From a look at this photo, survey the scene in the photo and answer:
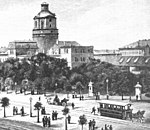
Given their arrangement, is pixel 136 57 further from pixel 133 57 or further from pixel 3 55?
pixel 3 55

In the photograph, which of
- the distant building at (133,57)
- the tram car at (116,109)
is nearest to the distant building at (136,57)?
→ the distant building at (133,57)

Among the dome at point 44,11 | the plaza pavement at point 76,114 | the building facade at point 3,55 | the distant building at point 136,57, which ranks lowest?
the plaza pavement at point 76,114

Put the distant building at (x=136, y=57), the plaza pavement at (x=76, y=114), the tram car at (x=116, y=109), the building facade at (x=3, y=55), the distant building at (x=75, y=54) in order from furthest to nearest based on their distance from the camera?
the building facade at (x=3, y=55), the distant building at (x=75, y=54), the distant building at (x=136, y=57), the tram car at (x=116, y=109), the plaza pavement at (x=76, y=114)

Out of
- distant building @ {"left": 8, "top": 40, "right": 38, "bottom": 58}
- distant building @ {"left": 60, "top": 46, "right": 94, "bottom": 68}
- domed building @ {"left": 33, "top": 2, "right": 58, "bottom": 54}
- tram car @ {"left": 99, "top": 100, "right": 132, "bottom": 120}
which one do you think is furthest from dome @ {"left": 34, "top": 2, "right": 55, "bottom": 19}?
tram car @ {"left": 99, "top": 100, "right": 132, "bottom": 120}

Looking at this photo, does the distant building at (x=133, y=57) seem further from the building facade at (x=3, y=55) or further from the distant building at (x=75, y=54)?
the building facade at (x=3, y=55)

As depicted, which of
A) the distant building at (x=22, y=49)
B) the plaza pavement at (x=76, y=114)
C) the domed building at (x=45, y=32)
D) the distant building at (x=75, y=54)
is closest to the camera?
the plaza pavement at (x=76, y=114)

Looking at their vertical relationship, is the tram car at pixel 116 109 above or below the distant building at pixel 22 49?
below

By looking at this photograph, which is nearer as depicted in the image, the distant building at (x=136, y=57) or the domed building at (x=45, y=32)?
the distant building at (x=136, y=57)

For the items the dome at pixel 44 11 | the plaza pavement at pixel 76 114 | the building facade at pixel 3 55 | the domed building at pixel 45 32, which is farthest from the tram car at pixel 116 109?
the building facade at pixel 3 55

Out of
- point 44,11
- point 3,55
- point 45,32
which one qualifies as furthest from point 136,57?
point 3,55
